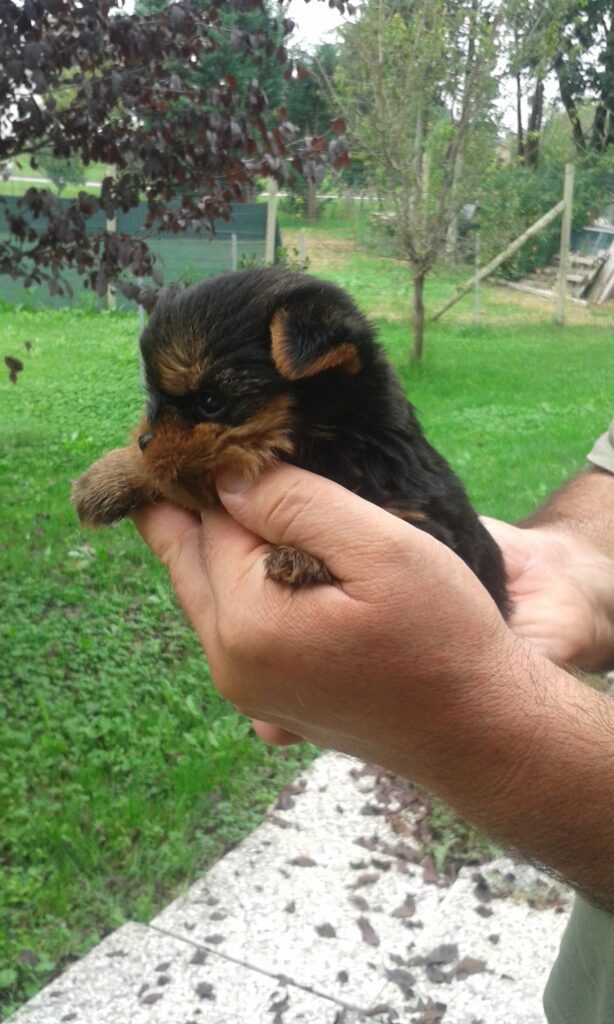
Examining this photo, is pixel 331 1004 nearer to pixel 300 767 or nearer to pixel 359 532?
pixel 300 767

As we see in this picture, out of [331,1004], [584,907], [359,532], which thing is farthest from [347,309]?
[331,1004]

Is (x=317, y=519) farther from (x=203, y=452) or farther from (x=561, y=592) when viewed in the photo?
(x=561, y=592)

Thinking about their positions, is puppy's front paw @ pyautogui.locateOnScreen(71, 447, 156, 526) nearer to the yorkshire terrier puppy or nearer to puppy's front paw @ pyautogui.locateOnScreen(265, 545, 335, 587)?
the yorkshire terrier puppy

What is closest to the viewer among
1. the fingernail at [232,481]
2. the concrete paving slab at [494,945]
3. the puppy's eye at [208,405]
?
the fingernail at [232,481]

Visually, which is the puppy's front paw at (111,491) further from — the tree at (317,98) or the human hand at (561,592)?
the tree at (317,98)

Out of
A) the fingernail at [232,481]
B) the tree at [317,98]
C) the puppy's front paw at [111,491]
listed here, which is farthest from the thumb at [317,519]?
the tree at [317,98]

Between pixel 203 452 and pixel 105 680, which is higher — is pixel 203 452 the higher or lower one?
the higher one

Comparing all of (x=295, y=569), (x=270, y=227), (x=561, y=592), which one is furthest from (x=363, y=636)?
(x=270, y=227)
